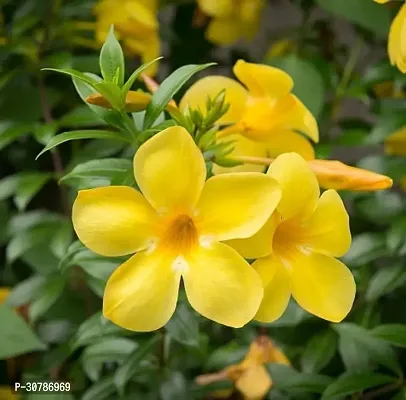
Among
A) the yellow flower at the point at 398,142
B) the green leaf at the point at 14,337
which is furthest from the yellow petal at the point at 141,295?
the yellow flower at the point at 398,142

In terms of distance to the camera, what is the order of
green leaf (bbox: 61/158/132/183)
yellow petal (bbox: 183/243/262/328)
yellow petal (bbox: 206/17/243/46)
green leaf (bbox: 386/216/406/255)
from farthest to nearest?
1. yellow petal (bbox: 206/17/243/46)
2. green leaf (bbox: 386/216/406/255)
3. green leaf (bbox: 61/158/132/183)
4. yellow petal (bbox: 183/243/262/328)

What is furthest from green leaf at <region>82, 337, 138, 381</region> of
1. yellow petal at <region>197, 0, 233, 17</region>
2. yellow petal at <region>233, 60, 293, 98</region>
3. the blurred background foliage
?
yellow petal at <region>197, 0, 233, 17</region>

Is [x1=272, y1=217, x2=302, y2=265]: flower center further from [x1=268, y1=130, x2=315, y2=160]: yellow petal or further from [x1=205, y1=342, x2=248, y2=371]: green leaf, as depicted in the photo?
[x1=205, y1=342, x2=248, y2=371]: green leaf

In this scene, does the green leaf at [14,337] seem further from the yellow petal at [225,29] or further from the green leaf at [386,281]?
the yellow petal at [225,29]

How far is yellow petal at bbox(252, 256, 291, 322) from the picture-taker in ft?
1.65

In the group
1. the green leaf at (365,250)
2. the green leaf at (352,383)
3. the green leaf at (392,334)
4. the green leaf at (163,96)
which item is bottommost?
the green leaf at (365,250)

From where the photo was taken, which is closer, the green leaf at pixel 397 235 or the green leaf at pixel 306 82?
the green leaf at pixel 397 235

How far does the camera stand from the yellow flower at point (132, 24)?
0.97 meters

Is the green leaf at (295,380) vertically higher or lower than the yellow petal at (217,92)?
lower

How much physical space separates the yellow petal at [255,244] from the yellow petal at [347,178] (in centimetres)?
8

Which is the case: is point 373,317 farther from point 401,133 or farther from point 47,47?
point 47,47

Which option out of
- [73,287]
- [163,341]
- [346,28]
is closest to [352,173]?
[163,341]

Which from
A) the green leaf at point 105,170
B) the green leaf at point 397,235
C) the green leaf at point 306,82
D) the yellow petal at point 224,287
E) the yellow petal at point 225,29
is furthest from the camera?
the yellow petal at point 225,29

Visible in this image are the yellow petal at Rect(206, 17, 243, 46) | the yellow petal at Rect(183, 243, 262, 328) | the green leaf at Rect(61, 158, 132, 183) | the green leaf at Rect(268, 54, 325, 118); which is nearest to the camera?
the yellow petal at Rect(183, 243, 262, 328)
